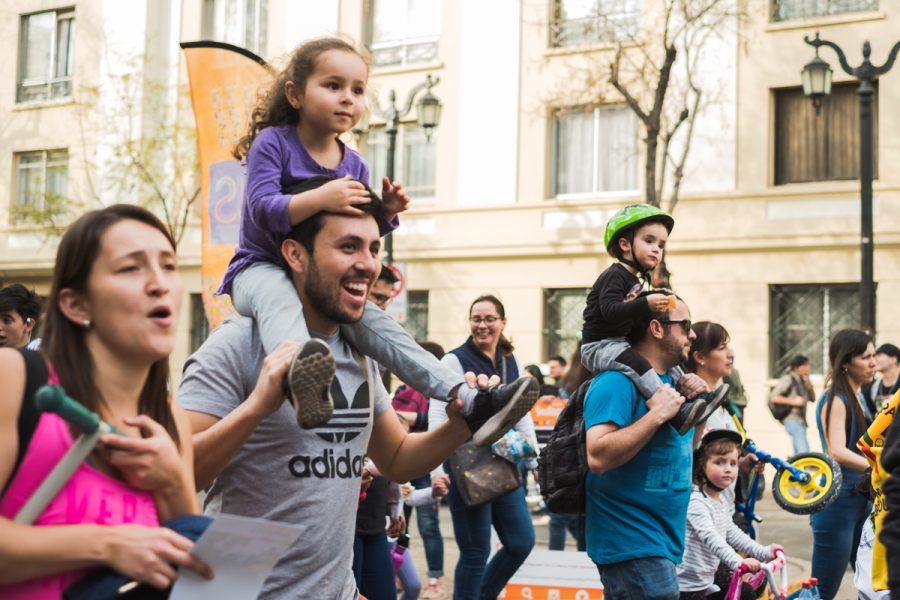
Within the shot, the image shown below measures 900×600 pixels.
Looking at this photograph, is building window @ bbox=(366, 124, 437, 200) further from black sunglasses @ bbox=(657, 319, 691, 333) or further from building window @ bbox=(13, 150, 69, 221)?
black sunglasses @ bbox=(657, 319, 691, 333)

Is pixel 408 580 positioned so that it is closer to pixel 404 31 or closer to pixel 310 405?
pixel 310 405

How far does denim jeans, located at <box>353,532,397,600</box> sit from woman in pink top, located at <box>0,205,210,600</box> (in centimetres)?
360

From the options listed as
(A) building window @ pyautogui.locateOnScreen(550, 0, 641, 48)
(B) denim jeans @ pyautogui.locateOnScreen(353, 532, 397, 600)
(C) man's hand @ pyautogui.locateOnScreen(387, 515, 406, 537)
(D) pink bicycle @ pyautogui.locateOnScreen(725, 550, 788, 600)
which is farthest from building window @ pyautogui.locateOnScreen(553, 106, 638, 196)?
(B) denim jeans @ pyautogui.locateOnScreen(353, 532, 397, 600)

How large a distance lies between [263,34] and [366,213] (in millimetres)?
24216

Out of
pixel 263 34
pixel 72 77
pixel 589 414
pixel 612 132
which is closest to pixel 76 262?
pixel 589 414

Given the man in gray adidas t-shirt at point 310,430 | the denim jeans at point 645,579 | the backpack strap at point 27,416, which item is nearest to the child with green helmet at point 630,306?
the denim jeans at point 645,579

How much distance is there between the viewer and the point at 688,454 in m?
5.34

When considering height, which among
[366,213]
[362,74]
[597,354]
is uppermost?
[362,74]

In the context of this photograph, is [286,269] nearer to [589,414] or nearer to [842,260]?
[589,414]

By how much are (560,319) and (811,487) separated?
1602cm

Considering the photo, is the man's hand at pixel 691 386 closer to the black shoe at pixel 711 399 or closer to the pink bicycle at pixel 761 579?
the black shoe at pixel 711 399

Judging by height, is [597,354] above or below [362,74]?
below

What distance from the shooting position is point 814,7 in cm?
2119

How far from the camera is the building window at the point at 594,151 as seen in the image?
22.9 m
